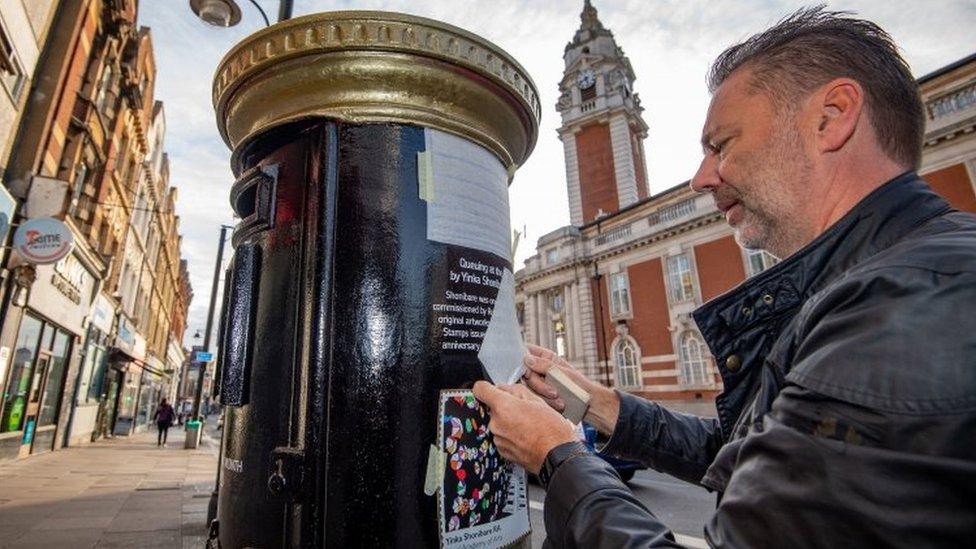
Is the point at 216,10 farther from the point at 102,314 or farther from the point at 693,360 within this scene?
the point at 693,360

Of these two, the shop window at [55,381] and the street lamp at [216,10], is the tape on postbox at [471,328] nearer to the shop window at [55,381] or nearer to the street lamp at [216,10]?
the street lamp at [216,10]

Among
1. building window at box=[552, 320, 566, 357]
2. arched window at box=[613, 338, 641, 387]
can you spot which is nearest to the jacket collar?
arched window at box=[613, 338, 641, 387]

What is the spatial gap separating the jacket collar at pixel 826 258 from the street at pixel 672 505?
13.9 feet

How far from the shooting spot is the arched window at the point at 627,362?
26.0 m

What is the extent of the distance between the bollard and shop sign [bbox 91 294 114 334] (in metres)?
17.2

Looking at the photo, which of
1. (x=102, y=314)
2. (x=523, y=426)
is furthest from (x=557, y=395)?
(x=102, y=314)

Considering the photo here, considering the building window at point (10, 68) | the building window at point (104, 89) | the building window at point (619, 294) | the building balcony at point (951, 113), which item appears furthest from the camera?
the building window at point (619, 294)

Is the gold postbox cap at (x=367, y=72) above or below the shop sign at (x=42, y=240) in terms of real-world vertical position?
below

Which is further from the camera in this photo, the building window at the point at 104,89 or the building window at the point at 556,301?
the building window at the point at 556,301

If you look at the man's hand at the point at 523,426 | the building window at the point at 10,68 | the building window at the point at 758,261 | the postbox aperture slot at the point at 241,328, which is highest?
the building window at the point at 10,68

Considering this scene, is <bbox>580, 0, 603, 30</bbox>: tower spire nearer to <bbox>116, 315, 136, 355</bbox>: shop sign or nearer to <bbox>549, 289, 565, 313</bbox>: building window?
<bbox>549, 289, 565, 313</bbox>: building window

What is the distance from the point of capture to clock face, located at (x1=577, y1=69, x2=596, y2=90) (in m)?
36.9

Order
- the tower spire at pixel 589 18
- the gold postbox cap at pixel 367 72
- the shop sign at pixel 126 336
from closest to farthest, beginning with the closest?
the gold postbox cap at pixel 367 72
the shop sign at pixel 126 336
the tower spire at pixel 589 18

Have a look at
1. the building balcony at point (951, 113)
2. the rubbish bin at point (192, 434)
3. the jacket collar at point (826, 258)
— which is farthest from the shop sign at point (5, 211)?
the building balcony at point (951, 113)
